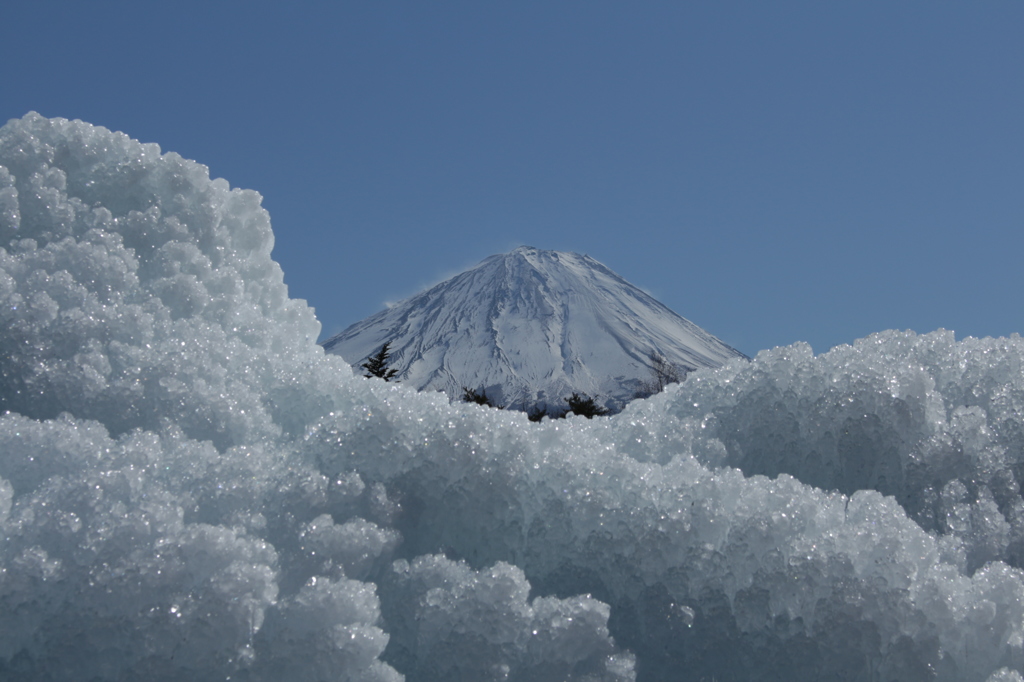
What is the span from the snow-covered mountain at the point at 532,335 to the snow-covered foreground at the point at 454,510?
79.2m

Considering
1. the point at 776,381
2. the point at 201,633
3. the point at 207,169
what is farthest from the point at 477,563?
the point at 207,169

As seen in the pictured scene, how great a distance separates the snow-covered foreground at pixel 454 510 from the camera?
215 cm

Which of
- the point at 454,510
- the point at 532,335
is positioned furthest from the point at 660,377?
the point at 532,335

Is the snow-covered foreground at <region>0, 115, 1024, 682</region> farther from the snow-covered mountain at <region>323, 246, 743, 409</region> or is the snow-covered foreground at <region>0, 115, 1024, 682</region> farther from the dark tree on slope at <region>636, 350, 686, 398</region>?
the snow-covered mountain at <region>323, 246, 743, 409</region>

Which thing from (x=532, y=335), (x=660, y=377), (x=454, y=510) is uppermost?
(x=532, y=335)

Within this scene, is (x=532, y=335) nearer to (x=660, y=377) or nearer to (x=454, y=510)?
(x=660, y=377)

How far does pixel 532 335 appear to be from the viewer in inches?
4247

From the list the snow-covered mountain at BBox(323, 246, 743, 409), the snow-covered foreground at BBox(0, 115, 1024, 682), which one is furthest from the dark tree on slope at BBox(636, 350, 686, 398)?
the snow-covered mountain at BBox(323, 246, 743, 409)

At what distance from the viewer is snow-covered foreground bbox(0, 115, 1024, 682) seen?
215 centimetres

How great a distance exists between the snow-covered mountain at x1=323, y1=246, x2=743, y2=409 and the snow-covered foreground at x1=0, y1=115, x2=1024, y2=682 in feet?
260

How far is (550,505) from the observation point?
8.55 feet

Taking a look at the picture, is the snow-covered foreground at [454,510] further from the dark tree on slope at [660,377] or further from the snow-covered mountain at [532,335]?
the snow-covered mountain at [532,335]

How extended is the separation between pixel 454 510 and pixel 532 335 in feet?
345

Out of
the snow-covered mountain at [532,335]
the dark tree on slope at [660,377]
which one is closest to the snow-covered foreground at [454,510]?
the dark tree on slope at [660,377]
